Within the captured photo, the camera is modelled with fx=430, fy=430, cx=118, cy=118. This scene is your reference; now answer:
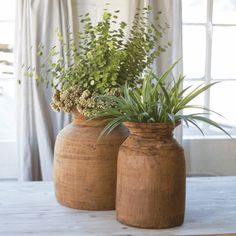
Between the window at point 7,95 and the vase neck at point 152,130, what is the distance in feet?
7.03

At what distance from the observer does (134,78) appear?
1.44 metres

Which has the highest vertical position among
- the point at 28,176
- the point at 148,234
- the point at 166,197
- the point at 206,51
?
the point at 206,51

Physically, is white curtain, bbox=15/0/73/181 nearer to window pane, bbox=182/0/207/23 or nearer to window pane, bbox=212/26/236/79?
window pane, bbox=182/0/207/23

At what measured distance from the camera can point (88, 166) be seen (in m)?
1.39

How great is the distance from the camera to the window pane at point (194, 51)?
11.2ft

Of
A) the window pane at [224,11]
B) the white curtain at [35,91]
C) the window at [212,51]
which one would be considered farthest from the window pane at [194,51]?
the white curtain at [35,91]

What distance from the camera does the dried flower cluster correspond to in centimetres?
137

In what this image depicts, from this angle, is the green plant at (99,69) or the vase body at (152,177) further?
the green plant at (99,69)

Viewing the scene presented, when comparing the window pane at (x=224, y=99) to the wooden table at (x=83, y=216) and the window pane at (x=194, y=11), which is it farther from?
the wooden table at (x=83, y=216)

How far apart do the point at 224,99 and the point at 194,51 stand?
47 cm

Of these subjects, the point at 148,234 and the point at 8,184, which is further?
the point at 8,184

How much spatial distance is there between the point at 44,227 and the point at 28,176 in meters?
1.85

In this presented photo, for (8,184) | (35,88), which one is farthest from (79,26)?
(8,184)

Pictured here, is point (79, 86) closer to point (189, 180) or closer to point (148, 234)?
point (148, 234)
